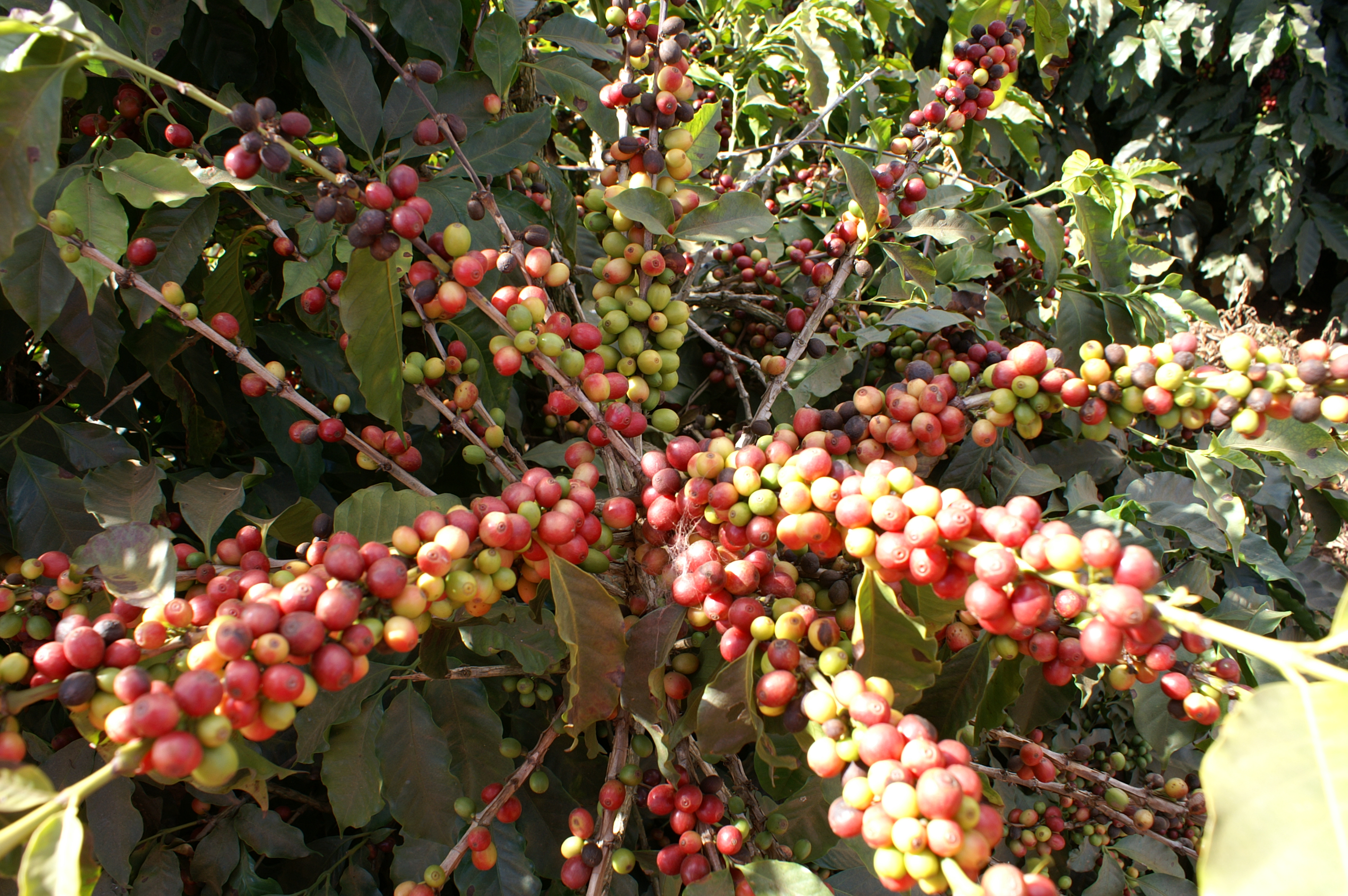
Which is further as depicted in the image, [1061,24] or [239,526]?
[1061,24]

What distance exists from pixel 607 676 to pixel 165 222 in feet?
3.95

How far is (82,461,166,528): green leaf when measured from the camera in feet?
3.93

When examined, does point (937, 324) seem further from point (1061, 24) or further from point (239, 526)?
point (239, 526)

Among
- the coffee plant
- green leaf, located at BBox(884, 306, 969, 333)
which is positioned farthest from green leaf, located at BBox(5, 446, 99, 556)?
green leaf, located at BBox(884, 306, 969, 333)

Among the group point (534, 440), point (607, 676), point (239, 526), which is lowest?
point (534, 440)

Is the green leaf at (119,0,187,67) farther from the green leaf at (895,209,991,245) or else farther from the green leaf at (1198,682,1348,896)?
the green leaf at (1198,682,1348,896)

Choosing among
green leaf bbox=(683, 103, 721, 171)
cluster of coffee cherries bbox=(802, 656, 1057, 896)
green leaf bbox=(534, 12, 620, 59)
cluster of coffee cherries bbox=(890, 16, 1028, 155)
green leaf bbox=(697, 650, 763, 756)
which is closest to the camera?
cluster of coffee cherries bbox=(802, 656, 1057, 896)

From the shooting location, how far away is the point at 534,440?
6.96ft

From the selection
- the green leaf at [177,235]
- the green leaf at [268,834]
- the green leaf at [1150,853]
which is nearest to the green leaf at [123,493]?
the green leaf at [177,235]

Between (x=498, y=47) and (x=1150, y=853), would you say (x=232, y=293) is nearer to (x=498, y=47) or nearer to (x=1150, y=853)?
(x=498, y=47)

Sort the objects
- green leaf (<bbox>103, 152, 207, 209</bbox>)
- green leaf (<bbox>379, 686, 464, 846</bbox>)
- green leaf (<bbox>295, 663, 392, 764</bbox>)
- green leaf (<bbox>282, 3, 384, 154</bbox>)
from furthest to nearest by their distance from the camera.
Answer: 1. green leaf (<bbox>282, 3, 384, 154</bbox>)
2. green leaf (<bbox>379, 686, 464, 846</bbox>)
3. green leaf (<bbox>295, 663, 392, 764</bbox>)
4. green leaf (<bbox>103, 152, 207, 209</bbox>)

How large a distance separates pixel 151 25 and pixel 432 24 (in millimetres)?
510

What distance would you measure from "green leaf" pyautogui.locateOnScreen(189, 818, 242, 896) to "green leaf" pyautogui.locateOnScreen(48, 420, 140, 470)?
799 mm

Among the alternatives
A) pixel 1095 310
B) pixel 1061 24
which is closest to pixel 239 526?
pixel 1095 310
